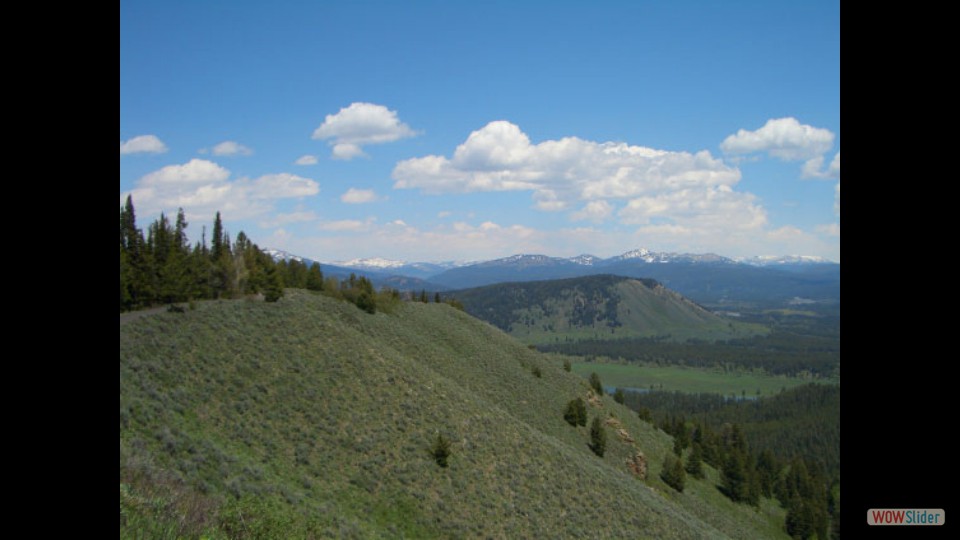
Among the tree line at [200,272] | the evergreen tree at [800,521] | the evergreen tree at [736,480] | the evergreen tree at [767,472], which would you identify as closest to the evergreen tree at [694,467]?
the evergreen tree at [736,480]

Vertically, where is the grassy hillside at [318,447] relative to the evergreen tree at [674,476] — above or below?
above

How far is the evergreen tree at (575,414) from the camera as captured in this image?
5862 centimetres

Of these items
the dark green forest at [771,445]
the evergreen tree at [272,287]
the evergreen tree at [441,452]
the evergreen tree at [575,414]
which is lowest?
the dark green forest at [771,445]

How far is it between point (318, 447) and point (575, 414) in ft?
121

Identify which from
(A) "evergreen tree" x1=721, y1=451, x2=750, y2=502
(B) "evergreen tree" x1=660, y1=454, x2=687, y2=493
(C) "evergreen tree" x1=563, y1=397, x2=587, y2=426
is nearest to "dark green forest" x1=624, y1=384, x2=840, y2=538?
(A) "evergreen tree" x1=721, y1=451, x2=750, y2=502

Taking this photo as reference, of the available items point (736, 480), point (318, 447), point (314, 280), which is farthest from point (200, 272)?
point (736, 480)

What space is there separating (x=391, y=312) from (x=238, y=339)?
27586mm

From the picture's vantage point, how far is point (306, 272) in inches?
2265
